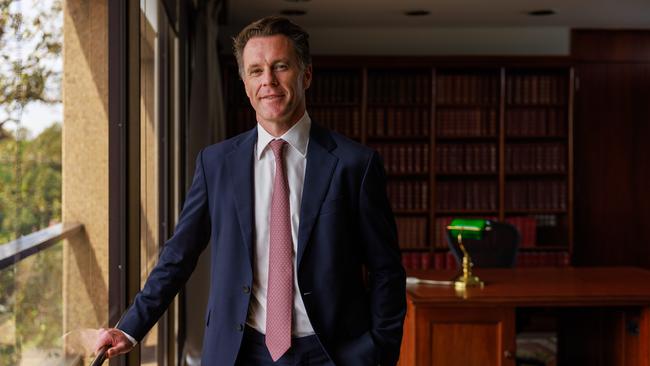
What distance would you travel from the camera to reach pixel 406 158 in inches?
292

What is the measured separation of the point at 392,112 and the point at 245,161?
18.6ft

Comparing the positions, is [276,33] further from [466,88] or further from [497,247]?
[466,88]

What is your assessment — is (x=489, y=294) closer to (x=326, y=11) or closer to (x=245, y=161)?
(x=245, y=161)

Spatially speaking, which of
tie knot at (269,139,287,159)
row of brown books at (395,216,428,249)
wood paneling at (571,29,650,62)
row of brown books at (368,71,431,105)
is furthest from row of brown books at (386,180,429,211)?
tie knot at (269,139,287,159)

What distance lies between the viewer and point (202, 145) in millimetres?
4895

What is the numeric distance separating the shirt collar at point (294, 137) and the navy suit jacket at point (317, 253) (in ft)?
0.06

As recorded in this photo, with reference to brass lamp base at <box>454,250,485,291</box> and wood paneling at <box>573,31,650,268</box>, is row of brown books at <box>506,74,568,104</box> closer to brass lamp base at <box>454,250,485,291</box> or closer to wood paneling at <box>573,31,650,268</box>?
wood paneling at <box>573,31,650,268</box>

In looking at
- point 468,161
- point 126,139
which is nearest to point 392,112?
point 468,161

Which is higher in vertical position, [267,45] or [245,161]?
[267,45]

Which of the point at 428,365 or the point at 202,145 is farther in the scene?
the point at 202,145

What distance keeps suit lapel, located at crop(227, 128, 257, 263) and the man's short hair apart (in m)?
0.17

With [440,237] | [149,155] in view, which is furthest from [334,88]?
[149,155]

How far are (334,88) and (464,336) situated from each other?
4.19 m

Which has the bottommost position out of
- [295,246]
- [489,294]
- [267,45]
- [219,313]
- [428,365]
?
[428,365]
